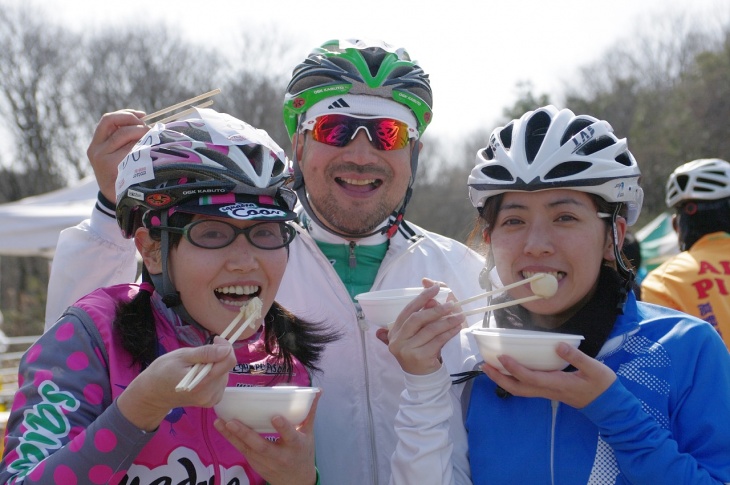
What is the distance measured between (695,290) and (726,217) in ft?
2.97

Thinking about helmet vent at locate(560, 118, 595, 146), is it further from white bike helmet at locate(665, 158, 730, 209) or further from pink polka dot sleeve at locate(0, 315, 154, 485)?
white bike helmet at locate(665, 158, 730, 209)

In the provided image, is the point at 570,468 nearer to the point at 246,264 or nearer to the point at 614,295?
the point at 614,295

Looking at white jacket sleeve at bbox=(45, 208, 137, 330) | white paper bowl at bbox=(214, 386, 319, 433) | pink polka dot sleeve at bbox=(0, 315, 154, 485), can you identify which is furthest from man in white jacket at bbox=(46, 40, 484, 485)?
pink polka dot sleeve at bbox=(0, 315, 154, 485)

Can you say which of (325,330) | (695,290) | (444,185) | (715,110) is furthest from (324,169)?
(444,185)

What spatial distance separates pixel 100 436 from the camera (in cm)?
216

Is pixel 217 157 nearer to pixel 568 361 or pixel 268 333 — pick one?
pixel 268 333

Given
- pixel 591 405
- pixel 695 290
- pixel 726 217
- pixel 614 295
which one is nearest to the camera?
pixel 591 405

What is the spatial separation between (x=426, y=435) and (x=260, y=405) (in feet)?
2.18

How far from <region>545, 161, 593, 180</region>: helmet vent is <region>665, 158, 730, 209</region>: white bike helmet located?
4.00m

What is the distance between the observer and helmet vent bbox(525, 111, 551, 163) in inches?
116

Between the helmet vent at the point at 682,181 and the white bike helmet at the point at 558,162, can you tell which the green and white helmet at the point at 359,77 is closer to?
the white bike helmet at the point at 558,162

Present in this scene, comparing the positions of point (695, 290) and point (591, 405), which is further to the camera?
point (695, 290)

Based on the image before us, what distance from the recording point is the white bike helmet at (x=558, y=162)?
2869 mm

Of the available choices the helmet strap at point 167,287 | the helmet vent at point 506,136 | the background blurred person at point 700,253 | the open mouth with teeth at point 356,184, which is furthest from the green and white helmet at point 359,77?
the background blurred person at point 700,253
